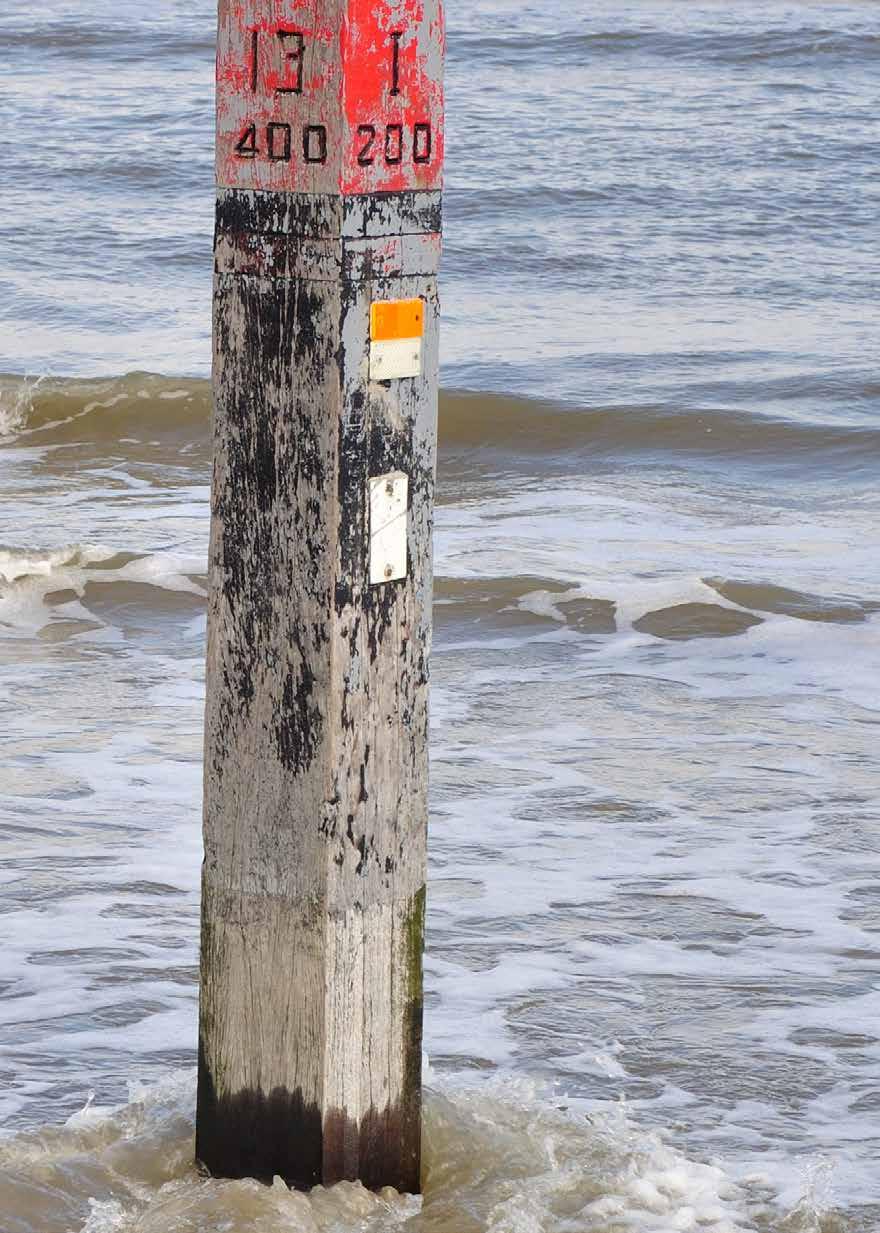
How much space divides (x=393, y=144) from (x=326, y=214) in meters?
0.15

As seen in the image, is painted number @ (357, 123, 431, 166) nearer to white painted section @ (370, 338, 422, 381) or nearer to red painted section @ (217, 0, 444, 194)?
red painted section @ (217, 0, 444, 194)

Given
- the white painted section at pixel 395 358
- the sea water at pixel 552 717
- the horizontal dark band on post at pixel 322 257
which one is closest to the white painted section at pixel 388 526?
the white painted section at pixel 395 358

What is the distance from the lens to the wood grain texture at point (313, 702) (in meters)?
3.01

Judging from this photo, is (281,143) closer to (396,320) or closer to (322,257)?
(322,257)

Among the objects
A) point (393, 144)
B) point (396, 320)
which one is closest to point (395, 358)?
point (396, 320)

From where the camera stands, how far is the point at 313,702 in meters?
3.10

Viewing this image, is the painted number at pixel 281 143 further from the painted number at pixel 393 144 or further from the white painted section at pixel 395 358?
the white painted section at pixel 395 358

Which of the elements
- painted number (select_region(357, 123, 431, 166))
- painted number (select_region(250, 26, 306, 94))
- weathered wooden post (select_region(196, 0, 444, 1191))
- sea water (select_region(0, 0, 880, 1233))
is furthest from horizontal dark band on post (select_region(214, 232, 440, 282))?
sea water (select_region(0, 0, 880, 1233))

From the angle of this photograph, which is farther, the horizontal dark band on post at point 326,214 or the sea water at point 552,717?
the sea water at point 552,717

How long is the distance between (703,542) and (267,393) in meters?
6.52

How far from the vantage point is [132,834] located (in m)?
5.60

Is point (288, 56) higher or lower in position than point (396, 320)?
higher

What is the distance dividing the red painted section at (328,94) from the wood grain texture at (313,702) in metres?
0.05

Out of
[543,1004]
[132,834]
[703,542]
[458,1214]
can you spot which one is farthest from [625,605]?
[458,1214]
